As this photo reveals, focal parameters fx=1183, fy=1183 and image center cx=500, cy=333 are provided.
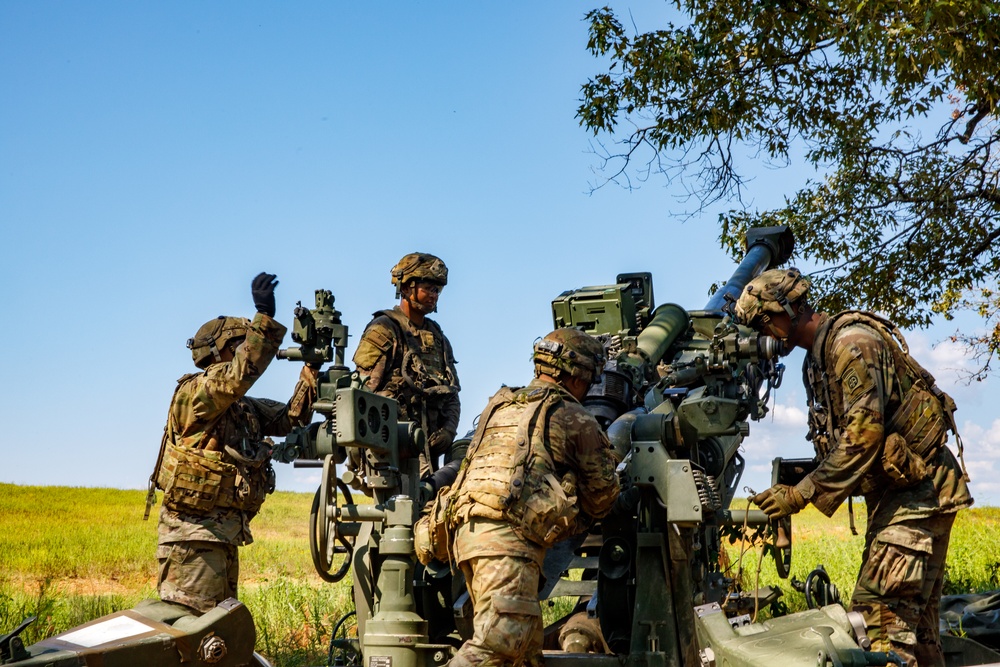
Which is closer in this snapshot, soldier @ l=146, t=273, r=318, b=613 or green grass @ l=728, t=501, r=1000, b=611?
soldier @ l=146, t=273, r=318, b=613

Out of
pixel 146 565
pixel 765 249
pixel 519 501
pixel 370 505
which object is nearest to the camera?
pixel 519 501

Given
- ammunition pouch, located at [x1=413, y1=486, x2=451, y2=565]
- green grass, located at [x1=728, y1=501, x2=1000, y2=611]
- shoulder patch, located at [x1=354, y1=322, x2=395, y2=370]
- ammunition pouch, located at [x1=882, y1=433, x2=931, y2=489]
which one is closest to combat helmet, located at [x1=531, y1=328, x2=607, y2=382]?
ammunition pouch, located at [x1=413, y1=486, x2=451, y2=565]

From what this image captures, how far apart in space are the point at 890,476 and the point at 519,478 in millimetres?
2138

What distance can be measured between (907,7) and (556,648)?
627cm

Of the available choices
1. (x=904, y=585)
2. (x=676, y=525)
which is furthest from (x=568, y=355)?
(x=904, y=585)

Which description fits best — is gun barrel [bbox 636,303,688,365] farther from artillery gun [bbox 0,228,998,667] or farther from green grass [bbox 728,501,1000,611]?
green grass [bbox 728,501,1000,611]

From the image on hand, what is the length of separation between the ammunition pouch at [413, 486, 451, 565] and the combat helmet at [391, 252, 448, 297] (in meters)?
2.48

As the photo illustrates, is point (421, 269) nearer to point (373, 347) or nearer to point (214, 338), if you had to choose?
point (373, 347)

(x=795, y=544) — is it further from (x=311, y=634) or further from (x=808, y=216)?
(x=311, y=634)

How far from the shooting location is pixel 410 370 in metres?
8.38

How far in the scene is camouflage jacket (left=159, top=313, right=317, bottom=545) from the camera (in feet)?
25.3

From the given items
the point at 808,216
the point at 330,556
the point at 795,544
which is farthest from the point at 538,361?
the point at 795,544

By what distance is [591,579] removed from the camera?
8.31 metres

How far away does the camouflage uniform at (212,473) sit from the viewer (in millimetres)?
7738
